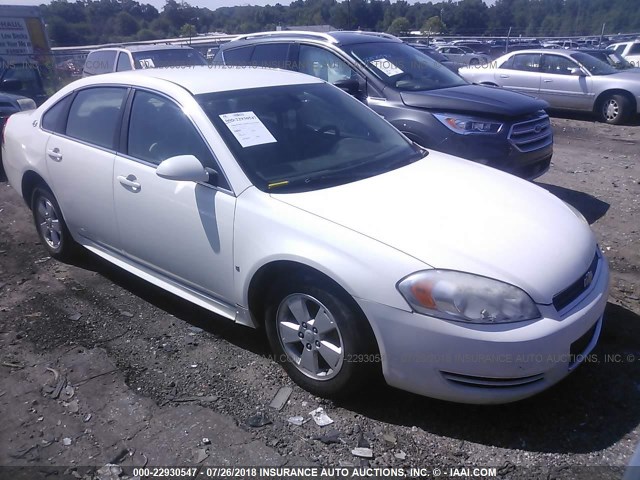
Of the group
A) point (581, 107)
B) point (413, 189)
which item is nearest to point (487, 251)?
point (413, 189)

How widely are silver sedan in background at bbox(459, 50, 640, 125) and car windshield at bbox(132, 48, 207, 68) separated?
6064 mm

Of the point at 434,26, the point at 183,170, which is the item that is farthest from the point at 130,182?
the point at 434,26

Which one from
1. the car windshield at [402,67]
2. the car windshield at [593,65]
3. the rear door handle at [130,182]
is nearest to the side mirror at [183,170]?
the rear door handle at [130,182]

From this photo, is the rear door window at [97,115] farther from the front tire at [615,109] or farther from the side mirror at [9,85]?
the front tire at [615,109]

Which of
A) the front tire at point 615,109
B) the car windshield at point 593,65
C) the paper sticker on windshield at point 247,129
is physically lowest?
the front tire at point 615,109

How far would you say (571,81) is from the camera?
1222cm

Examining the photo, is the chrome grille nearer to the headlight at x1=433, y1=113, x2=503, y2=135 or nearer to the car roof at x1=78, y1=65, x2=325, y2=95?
the headlight at x1=433, y1=113, x2=503, y2=135

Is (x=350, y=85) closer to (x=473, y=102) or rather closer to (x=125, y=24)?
(x=473, y=102)

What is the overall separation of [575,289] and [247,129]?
2059 millimetres

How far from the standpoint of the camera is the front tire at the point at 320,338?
2775mm

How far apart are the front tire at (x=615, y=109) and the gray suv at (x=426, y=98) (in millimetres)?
6398

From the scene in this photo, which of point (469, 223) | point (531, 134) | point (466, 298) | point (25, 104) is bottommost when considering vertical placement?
point (25, 104)

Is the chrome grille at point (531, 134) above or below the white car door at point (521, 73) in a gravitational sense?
above

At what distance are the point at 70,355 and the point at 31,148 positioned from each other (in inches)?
83.7
